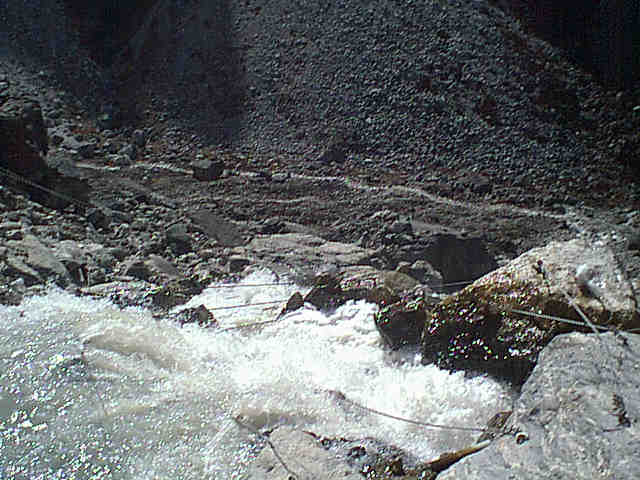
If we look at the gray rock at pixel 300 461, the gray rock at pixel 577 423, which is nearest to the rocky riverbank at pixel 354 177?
the gray rock at pixel 577 423

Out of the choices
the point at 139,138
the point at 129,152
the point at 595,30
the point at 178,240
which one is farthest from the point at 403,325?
the point at 595,30

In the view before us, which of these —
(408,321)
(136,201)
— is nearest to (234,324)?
(408,321)

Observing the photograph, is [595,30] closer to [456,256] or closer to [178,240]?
[456,256]

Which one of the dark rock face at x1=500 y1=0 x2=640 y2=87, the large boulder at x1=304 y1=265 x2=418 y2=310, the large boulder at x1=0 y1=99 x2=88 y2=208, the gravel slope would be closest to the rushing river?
the large boulder at x1=304 y1=265 x2=418 y2=310

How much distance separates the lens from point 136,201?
6.77m

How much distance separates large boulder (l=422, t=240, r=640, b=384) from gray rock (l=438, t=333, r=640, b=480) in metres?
0.50

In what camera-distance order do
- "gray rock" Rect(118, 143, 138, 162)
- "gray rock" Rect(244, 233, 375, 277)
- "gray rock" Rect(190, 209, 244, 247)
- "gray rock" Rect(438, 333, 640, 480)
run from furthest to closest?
"gray rock" Rect(118, 143, 138, 162), "gray rock" Rect(190, 209, 244, 247), "gray rock" Rect(244, 233, 375, 277), "gray rock" Rect(438, 333, 640, 480)

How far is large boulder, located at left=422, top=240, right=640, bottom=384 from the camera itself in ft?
10.0

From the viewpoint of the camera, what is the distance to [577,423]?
2072 mm

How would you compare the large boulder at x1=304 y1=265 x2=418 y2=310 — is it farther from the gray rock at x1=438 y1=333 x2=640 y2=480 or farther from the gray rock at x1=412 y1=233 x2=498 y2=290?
the gray rock at x1=438 y1=333 x2=640 y2=480

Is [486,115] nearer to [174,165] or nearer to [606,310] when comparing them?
[174,165]

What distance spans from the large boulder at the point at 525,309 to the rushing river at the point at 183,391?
0.16m

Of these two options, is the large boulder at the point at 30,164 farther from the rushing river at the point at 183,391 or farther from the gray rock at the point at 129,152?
the rushing river at the point at 183,391

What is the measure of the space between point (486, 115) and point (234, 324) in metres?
5.39
